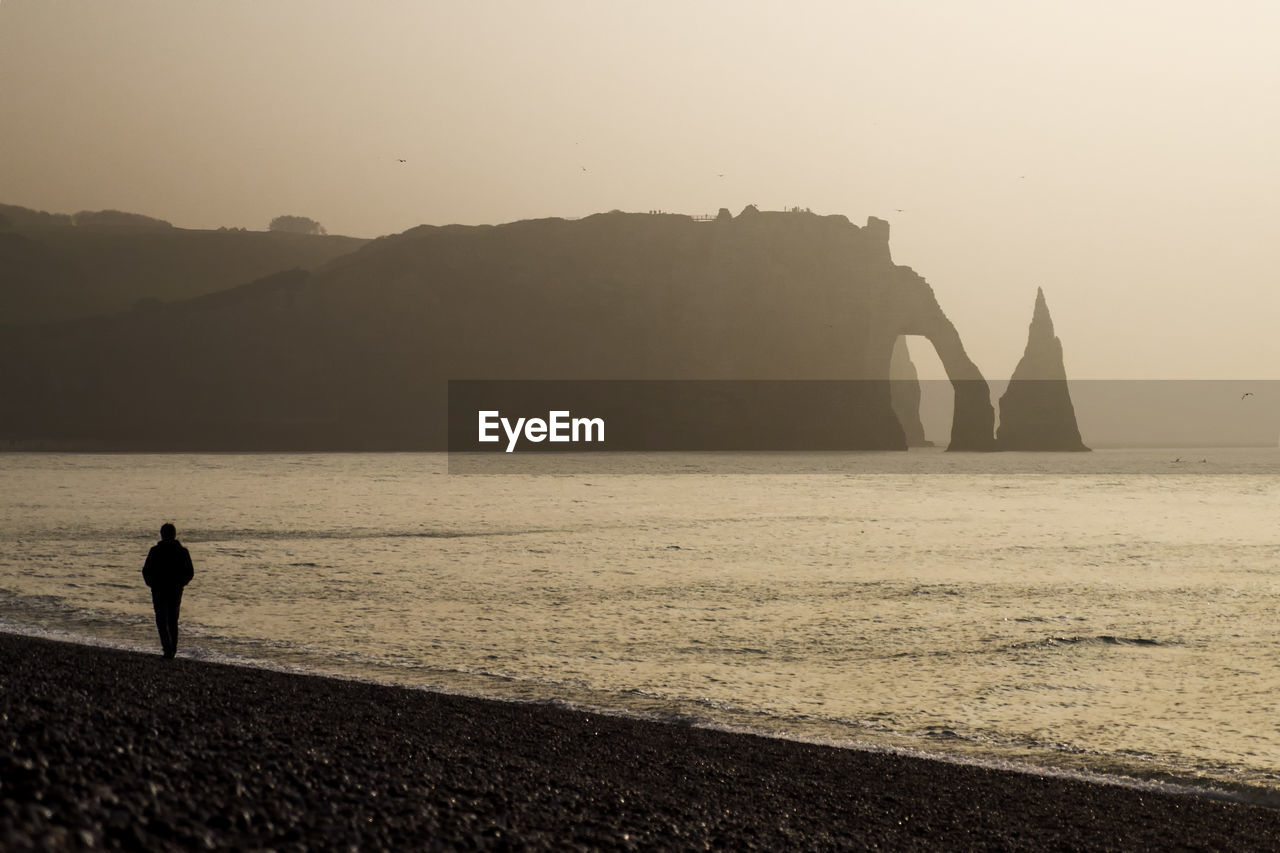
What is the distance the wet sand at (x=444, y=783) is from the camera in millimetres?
5348

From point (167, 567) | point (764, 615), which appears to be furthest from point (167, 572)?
point (764, 615)

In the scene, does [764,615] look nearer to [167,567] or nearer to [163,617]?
[163,617]

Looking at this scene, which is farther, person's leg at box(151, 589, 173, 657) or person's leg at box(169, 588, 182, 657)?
person's leg at box(169, 588, 182, 657)

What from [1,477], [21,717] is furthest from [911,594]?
[1,477]

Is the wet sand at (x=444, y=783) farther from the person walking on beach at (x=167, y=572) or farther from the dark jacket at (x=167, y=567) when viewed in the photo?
the dark jacket at (x=167, y=567)

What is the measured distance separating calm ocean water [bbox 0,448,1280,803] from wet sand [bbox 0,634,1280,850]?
2384 millimetres

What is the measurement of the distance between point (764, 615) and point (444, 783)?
1779cm

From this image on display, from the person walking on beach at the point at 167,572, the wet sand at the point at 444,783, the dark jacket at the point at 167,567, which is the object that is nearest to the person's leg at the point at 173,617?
the person walking on beach at the point at 167,572

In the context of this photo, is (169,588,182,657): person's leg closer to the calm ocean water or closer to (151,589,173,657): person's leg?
(151,589,173,657): person's leg

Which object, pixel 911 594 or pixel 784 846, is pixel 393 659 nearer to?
pixel 784 846

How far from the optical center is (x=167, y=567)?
42.2 ft

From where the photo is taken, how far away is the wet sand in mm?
5348

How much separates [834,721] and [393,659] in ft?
23.9

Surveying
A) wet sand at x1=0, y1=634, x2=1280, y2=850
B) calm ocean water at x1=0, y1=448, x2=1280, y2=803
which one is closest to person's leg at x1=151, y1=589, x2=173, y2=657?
wet sand at x1=0, y1=634, x2=1280, y2=850
